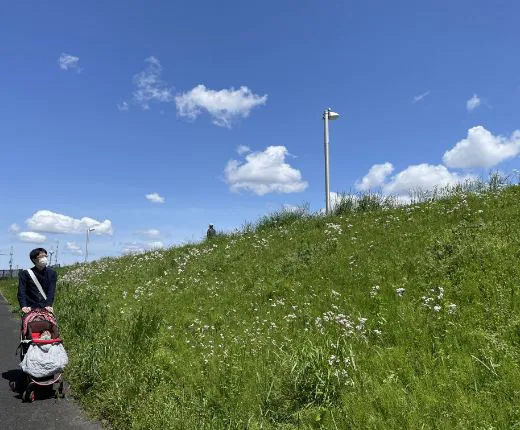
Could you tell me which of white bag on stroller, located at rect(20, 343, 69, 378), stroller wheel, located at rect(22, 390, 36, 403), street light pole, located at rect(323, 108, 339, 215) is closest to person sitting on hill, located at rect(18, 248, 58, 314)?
white bag on stroller, located at rect(20, 343, 69, 378)

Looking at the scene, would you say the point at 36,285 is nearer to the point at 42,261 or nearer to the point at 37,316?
the point at 42,261

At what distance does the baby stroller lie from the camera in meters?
6.84

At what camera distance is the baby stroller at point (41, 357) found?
22.4 ft

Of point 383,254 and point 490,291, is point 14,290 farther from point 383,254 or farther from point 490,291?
point 490,291

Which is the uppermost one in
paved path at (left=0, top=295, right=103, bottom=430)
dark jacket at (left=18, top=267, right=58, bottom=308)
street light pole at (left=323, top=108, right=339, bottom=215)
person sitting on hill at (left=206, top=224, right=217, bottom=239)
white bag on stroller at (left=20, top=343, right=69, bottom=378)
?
street light pole at (left=323, top=108, right=339, bottom=215)

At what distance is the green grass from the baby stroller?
1.71 ft

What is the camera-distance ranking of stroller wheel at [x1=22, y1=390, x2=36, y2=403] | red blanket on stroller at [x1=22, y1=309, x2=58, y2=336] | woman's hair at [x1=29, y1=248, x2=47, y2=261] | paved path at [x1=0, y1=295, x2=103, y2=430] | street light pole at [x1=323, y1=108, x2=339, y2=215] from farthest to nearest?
1. street light pole at [x1=323, y1=108, x2=339, y2=215]
2. woman's hair at [x1=29, y1=248, x2=47, y2=261]
3. red blanket on stroller at [x1=22, y1=309, x2=58, y2=336]
4. stroller wheel at [x1=22, y1=390, x2=36, y2=403]
5. paved path at [x1=0, y1=295, x2=103, y2=430]

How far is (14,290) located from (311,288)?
26831 millimetres

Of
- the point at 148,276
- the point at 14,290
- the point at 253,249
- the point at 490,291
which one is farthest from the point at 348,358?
the point at 14,290

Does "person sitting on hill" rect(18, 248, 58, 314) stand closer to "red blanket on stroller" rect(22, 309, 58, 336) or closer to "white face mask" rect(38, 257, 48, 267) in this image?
"white face mask" rect(38, 257, 48, 267)

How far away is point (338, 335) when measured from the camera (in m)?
6.94

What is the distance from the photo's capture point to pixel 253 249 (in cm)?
1473

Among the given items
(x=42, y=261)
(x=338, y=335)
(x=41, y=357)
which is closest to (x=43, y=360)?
(x=41, y=357)

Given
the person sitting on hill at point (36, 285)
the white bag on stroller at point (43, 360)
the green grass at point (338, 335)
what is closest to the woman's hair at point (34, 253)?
the person sitting on hill at point (36, 285)
